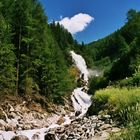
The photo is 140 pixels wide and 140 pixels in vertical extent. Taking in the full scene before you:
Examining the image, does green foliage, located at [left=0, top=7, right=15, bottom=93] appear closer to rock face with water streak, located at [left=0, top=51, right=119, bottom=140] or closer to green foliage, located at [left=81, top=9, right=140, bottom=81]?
rock face with water streak, located at [left=0, top=51, right=119, bottom=140]

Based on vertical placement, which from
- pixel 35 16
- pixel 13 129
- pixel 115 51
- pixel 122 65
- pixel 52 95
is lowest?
pixel 13 129

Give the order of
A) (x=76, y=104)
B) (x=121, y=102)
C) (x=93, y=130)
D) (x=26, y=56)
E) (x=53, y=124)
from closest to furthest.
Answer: (x=93, y=130)
(x=121, y=102)
(x=53, y=124)
(x=26, y=56)
(x=76, y=104)

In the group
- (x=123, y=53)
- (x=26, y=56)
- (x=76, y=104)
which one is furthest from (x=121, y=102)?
(x=123, y=53)

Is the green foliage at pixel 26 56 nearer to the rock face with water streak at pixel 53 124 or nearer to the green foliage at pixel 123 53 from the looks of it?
the rock face with water streak at pixel 53 124

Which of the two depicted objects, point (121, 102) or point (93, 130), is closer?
point (93, 130)

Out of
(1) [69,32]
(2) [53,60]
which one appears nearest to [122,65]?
(2) [53,60]

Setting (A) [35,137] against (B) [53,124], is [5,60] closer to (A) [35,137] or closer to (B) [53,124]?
(B) [53,124]

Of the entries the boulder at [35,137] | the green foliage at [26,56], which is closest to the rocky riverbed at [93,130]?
the boulder at [35,137]

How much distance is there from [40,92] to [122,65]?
44.0 feet

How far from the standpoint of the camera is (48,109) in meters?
47.9

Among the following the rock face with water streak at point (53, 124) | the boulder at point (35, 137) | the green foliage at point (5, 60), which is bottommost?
the boulder at point (35, 137)

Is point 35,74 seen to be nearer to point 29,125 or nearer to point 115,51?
point 29,125

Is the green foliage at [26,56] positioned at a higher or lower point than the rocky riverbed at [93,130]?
higher

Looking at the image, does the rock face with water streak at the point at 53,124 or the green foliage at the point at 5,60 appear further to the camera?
the green foliage at the point at 5,60
